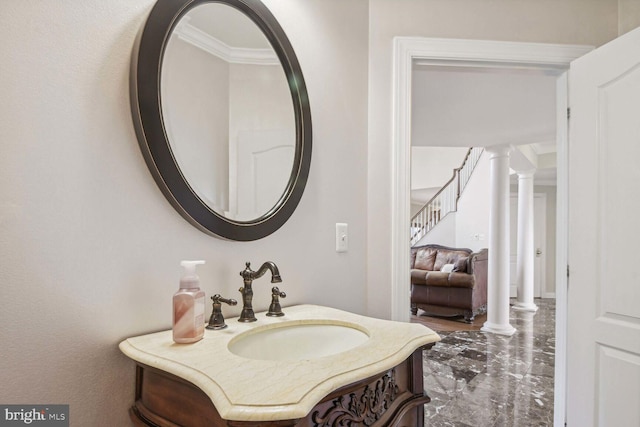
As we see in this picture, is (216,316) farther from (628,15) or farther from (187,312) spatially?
(628,15)

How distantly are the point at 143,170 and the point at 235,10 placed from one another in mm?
622

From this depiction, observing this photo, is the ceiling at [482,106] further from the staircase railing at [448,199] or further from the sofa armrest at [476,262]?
the staircase railing at [448,199]

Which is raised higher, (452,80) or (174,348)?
(452,80)

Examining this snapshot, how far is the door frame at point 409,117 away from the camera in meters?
1.61

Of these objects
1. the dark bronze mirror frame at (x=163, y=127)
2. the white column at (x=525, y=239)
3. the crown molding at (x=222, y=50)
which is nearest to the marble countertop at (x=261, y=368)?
the dark bronze mirror frame at (x=163, y=127)

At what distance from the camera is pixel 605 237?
1609 millimetres

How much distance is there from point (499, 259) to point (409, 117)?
395cm

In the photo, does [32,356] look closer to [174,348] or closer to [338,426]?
[174,348]

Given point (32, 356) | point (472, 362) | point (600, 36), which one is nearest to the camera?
point (32, 356)

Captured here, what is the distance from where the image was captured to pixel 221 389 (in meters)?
0.65

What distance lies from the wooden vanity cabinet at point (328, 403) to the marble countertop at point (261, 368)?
0.03m

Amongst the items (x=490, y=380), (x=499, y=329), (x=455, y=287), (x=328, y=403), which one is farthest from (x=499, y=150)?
(x=328, y=403)

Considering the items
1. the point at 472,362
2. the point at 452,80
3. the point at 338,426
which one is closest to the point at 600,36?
the point at 452,80

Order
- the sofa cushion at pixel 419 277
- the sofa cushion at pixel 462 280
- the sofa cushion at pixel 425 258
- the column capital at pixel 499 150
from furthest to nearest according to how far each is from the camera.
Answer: the sofa cushion at pixel 425 258 < the sofa cushion at pixel 419 277 < the sofa cushion at pixel 462 280 < the column capital at pixel 499 150
